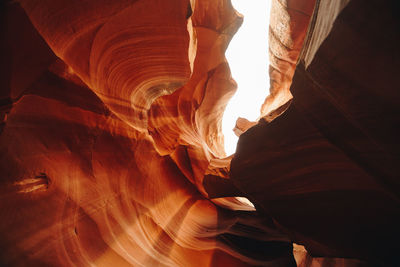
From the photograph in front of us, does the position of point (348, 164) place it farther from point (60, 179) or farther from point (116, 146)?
point (60, 179)

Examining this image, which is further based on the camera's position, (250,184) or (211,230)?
(211,230)

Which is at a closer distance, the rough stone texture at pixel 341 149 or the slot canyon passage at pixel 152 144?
the rough stone texture at pixel 341 149

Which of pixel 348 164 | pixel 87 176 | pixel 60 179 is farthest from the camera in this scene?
pixel 87 176

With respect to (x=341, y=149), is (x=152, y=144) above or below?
above

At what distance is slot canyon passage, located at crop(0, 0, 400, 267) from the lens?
1812mm

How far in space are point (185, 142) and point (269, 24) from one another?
A: 534 cm

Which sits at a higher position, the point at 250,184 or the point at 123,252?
the point at 123,252

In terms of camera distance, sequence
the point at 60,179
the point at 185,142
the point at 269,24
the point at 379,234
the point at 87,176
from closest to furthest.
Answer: the point at 379,234 < the point at 60,179 < the point at 87,176 < the point at 185,142 < the point at 269,24

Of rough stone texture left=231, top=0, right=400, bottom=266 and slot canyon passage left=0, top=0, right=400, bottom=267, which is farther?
slot canyon passage left=0, top=0, right=400, bottom=267

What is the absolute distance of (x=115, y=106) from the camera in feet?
12.0

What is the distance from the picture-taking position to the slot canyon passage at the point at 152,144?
181 cm

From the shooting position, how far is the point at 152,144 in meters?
4.63

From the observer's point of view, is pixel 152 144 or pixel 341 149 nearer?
pixel 341 149

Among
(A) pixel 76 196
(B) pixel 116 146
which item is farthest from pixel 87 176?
(B) pixel 116 146
